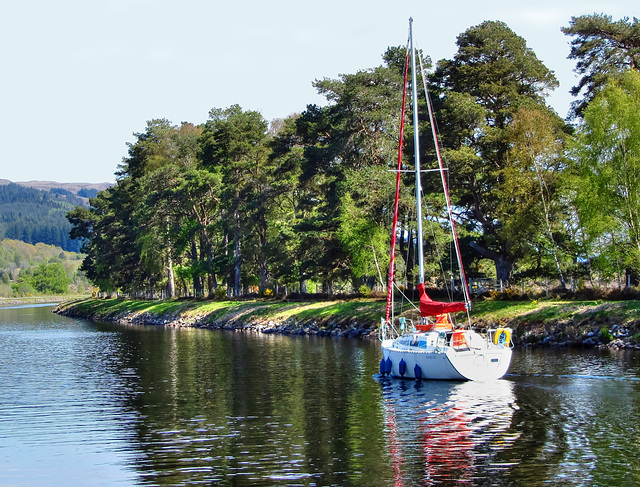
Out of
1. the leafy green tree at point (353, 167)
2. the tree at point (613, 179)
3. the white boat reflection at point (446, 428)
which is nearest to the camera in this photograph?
the white boat reflection at point (446, 428)

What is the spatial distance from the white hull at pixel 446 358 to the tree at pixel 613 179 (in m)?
21.3

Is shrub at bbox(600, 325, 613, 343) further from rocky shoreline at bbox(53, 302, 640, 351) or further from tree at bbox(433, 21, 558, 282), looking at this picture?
tree at bbox(433, 21, 558, 282)

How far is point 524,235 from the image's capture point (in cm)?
5891

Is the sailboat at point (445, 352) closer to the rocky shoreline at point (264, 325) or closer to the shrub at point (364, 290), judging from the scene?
the rocky shoreline at point (264, 325)

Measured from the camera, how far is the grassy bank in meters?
45.3

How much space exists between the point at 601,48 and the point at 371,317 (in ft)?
98.5

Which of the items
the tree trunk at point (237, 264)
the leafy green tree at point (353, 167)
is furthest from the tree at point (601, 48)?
the tree trunk at point (237, 264)

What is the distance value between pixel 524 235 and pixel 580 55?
16932 millimetres

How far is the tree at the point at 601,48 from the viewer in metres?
60.2

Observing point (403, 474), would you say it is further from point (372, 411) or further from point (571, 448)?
point (372, 411)

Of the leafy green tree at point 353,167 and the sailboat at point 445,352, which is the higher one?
the leafy green tree at point 353,167

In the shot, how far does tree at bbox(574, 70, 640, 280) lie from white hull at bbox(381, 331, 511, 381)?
2126 cm

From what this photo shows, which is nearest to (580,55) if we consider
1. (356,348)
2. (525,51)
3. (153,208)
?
(525,51)

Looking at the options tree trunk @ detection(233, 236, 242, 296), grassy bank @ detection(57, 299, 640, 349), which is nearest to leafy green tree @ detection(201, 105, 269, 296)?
tree trunk @ detection(233, 236, 242, 296)
